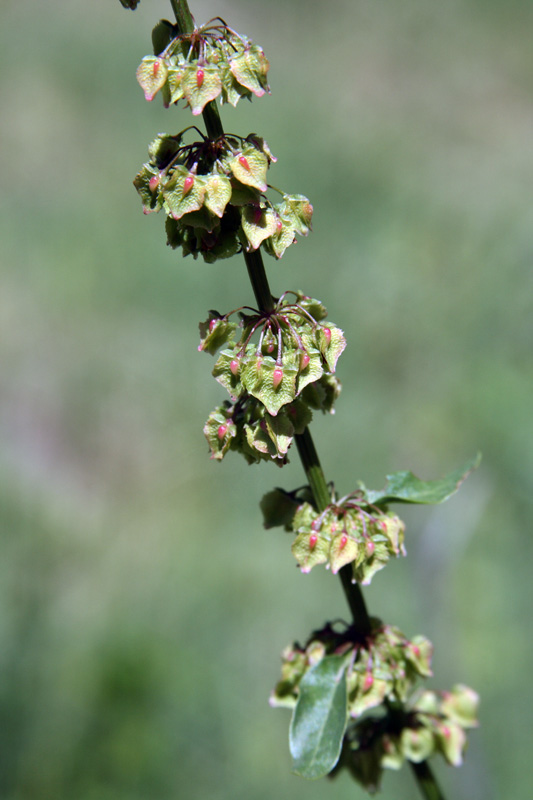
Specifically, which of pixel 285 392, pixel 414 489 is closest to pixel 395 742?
pixel 414 489

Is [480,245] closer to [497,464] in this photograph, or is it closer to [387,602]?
[497,464]

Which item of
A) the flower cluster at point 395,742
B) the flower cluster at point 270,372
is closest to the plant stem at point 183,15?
the flower cluster at point 270,372

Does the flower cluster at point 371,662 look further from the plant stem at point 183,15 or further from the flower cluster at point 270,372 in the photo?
the plant stem at point 183,15

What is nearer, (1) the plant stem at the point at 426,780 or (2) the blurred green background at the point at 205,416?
(1) the plant stem at the point at 426,780

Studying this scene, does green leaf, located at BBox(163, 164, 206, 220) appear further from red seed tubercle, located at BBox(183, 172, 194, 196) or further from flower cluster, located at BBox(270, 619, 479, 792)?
flower cluster, located at BBox(270, 619, 479, 792)

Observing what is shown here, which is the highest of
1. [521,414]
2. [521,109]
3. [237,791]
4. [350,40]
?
[350,40]

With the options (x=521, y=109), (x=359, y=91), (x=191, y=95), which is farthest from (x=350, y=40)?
(x=191, y=95)

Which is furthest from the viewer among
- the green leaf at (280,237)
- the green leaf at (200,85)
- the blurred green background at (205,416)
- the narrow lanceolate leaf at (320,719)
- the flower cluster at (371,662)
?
the blurred green background at (205,416)

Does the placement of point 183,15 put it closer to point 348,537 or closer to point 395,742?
point 348,537
